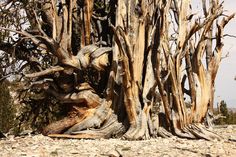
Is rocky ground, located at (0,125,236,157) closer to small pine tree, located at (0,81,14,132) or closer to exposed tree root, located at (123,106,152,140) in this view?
exposed tree root, located at (123,106,152,140)

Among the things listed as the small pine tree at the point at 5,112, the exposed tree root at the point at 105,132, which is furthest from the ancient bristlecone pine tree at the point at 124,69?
the small pine tree at the point at 5,112

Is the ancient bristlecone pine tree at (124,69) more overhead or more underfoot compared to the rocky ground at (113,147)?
more overhead

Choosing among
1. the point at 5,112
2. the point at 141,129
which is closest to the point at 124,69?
the point at 141,129

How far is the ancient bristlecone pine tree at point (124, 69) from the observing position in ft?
24.1

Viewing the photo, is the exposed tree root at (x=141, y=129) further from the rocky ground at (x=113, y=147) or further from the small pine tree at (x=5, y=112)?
the small pine tree at (x=5, y=112)

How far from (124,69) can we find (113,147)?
161cm

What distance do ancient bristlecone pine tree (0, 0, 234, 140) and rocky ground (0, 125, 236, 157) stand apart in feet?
1.46

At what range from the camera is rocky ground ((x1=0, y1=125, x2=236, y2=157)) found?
18.5ft

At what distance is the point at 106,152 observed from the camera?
5.71 metres

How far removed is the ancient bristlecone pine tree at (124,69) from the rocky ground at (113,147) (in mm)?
446

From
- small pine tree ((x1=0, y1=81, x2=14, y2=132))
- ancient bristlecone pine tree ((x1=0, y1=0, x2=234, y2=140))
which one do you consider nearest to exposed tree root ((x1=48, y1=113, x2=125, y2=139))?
ancient bristlecone pine tree ((x1=0, y1=0, x2=234, y2=140))

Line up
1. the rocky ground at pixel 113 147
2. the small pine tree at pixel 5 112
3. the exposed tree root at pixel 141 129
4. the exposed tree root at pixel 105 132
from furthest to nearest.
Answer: the small pine tree at pixel 5 112, the exposed tree root at pixel 105 132, the exposed tree root at pixel 141 129, the rocky ground at pixel 113 147

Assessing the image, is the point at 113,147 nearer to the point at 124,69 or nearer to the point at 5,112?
the point at 124,69

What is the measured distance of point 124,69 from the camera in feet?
23.8
